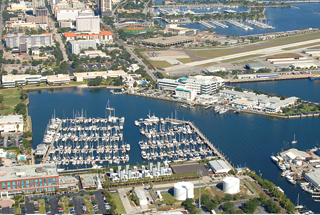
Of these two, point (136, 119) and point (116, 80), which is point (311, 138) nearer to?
point (136, 119)

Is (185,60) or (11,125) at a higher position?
(185,60)

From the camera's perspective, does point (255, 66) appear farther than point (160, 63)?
No

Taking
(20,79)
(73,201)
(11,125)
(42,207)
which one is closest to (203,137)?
(73,201)

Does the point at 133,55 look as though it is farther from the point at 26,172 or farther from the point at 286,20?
the point at 286,20

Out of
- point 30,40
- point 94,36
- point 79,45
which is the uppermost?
point 94,36

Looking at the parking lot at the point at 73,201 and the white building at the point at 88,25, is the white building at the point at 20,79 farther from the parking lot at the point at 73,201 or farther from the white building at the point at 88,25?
the parking lot at the point at 73,201

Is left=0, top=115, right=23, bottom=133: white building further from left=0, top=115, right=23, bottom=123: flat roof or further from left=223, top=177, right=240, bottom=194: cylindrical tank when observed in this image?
left=223, top=177, right=240, bottom=194: cylindrical tank

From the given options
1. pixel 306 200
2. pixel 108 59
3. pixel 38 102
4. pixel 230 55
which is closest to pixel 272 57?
pixel 230 55

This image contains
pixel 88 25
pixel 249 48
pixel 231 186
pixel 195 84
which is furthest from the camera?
pixel 88 25

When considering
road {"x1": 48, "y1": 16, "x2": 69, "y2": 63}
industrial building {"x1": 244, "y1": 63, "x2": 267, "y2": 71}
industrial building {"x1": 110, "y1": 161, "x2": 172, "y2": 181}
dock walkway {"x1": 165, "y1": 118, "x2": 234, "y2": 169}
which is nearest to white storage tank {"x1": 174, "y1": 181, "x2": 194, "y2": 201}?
industrial building {"x1": 110, "y1": 161, "x2": 172, "y2": 181}
